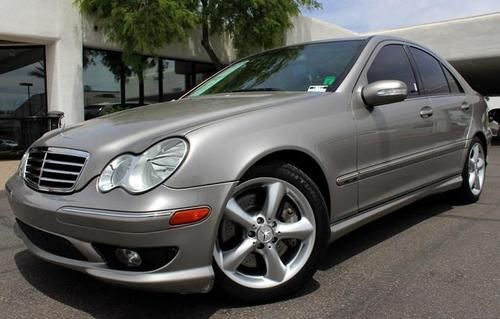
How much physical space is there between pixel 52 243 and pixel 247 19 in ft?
32.4

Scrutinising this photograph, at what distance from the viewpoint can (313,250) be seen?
3074 mm

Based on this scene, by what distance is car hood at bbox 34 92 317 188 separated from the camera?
2.69 m

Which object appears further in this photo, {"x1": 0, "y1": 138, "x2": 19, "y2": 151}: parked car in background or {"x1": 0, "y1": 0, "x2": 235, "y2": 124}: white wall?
{"x1": 0, "y1": 138, "x2": 19, "y2": 151}: parked car in background

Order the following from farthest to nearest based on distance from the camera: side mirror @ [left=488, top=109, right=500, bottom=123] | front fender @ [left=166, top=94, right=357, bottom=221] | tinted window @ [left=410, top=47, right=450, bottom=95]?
side mirror @ [left=488, top=109, right=500, bottom=123], tinted window @ [left=410, top=47, right=450, bottom=95], front fender @ [left=166, top=94, right=357, bottom=221]

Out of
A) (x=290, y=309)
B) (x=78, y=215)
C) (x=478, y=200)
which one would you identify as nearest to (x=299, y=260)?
(x=290, y=309)

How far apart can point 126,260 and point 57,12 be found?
31.2 ft

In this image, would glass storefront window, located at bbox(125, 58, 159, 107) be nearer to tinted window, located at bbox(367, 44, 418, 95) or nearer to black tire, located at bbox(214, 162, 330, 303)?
tinted window, located at bbox(367, 44, 418, 95)

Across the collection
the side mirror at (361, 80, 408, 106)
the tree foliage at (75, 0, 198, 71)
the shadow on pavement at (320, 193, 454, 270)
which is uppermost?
the tree foliage at (75, 0, 198, 71)

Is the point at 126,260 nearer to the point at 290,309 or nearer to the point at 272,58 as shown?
the point at 290,309

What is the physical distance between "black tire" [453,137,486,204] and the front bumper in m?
3.36

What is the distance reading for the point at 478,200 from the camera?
5793 mm

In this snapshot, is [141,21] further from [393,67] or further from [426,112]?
[426,112]

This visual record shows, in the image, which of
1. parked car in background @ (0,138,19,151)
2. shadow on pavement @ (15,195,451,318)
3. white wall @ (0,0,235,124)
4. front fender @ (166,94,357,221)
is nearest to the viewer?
front fender @ (166,94,357,221)

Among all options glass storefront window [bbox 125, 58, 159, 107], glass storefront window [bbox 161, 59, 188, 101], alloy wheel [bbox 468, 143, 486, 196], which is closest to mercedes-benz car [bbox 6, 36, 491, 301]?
alloy wheel [bbox 468, 143, 486, 196]
